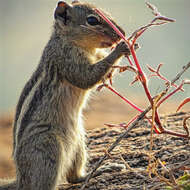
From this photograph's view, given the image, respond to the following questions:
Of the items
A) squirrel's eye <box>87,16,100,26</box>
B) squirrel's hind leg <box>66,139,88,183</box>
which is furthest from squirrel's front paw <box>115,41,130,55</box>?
squirrel's hind leg <box>66,139,88,183</box>

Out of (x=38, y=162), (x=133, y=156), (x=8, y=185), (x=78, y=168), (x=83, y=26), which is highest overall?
(x=83, y=26)

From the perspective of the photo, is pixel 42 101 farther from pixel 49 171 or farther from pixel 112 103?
pixel 112 103

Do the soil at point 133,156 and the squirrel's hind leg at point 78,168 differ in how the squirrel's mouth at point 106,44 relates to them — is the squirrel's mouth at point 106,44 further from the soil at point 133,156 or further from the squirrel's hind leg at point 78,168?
the squirrel's hind leg at point 78,168

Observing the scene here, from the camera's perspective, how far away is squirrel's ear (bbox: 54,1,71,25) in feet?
14.8

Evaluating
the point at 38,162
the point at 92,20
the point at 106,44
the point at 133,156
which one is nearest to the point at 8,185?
the point at 38,162

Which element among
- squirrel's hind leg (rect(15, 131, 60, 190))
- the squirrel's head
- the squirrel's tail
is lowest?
the squirrel's tail

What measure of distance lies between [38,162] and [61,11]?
5.93 feet

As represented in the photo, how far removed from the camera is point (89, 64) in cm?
426

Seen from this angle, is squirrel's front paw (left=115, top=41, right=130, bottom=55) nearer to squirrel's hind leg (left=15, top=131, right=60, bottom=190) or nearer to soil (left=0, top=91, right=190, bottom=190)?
soil (left=0, top=91, right=190, bottom=190)

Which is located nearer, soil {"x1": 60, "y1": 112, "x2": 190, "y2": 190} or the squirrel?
soil {"x1": 60, "y1": 112, "x2": 190, "y2": 190}

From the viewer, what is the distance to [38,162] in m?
3.85

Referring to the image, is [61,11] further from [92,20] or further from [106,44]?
[106,44]

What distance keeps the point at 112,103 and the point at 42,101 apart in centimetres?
672

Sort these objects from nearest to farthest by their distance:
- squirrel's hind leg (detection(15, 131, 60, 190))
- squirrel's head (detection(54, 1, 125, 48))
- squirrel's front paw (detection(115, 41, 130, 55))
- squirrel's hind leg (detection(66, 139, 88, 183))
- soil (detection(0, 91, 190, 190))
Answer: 1. soil (detection(0, 91, 190, 190))
2. squirrel's hind leg (detection(15, 131, 60, 190))
3. squirrel's front paw (detection(115, 41, 130, 55))
4. squirrel's head (detection(54, 1, 125, 48))
5. squirrel's hind leg (detection(66, 139, 88, 183))
